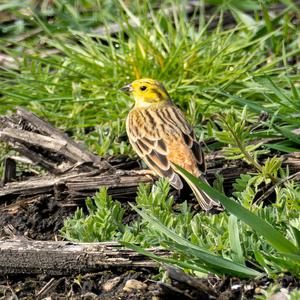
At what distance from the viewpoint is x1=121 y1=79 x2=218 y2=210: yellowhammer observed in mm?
5648

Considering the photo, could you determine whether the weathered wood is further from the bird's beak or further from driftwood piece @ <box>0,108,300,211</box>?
the bird's beak

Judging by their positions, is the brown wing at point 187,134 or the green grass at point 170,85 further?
the brown wing at point 187,134

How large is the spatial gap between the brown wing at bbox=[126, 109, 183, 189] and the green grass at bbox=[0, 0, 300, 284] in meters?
0.22

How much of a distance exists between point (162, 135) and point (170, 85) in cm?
122

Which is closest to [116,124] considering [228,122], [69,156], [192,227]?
[69,156]

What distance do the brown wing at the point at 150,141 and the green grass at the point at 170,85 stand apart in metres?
0.22

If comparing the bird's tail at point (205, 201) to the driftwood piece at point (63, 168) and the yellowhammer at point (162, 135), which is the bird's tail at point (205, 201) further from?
the driftwood piece at point (63, 168)

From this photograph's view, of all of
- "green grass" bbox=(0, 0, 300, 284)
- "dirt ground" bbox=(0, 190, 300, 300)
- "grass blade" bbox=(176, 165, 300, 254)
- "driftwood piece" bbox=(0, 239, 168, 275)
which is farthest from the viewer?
"green grass" bbox=(0, 0, 300, 284)

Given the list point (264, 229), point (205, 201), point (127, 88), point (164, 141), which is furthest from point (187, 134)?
point (264, 229)

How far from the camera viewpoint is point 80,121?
6973 millimetres

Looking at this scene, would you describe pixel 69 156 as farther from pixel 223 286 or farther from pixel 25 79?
pixel 223 286

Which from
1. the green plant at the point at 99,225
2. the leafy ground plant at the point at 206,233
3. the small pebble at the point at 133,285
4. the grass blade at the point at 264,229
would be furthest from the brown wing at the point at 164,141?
the grass blade at the point at 264,229

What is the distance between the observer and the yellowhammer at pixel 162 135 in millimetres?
5648

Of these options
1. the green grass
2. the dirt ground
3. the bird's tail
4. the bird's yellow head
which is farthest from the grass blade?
the bird's yellow head
